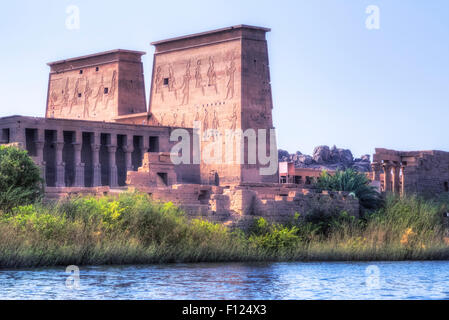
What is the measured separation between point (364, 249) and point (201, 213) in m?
5.66

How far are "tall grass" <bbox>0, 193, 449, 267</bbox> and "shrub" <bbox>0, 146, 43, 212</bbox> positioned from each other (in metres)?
0.93

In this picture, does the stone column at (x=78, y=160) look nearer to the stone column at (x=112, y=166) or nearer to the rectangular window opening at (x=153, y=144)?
the stone column at (x=112, y=166)

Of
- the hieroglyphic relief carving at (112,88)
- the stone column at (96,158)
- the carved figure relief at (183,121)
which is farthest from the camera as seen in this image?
the hieroglyphic relief carving at (112,88)

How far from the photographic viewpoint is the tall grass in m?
28.8

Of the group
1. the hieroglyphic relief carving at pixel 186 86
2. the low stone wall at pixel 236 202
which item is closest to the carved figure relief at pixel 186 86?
the hieroglyphic relief carving at pixel 186 86

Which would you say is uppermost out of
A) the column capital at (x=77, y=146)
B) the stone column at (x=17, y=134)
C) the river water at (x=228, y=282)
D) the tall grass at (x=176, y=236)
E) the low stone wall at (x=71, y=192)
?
the stone column at (x=17, y=134)

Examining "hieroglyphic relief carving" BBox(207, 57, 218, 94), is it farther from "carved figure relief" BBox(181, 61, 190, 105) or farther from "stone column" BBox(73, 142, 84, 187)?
"stone column" BBox(73, 142, 84, 187)

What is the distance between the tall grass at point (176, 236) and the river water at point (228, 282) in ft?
3.39

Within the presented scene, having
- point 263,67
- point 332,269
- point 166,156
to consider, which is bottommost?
→ point 332,269

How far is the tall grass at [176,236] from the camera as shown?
28805 mm

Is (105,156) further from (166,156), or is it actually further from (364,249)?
(364,249)

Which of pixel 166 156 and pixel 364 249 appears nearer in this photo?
pixel 364 249
